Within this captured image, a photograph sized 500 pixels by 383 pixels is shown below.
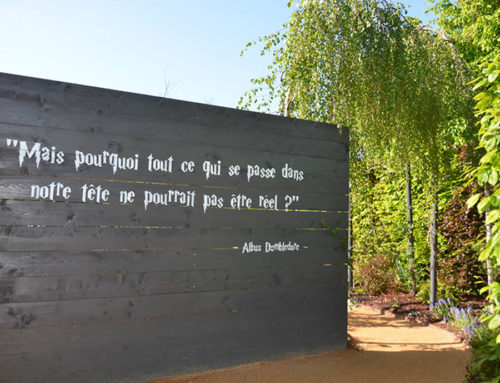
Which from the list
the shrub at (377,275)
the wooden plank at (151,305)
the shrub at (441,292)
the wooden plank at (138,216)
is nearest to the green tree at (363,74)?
the wooden plank at (138,216)

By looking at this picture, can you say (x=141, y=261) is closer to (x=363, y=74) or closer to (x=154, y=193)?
(x=154, y=193)

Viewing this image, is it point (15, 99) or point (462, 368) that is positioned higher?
point (15, 99)

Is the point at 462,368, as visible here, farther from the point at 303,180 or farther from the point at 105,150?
the point at 105,150

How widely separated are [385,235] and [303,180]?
4668 millimetres

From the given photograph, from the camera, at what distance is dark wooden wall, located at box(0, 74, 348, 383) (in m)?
3.30

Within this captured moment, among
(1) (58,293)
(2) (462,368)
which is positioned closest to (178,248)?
(1) (58,293)

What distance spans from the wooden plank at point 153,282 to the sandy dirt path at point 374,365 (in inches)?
30.5

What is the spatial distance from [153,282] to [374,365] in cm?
238

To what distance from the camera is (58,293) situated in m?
3.36

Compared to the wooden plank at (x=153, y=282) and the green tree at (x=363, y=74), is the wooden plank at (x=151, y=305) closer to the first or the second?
the wooden plank at (x=153, y=282)

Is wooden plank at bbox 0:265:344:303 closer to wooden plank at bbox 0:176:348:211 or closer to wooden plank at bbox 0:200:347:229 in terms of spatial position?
wooden plank at bbox 0:200:347:229

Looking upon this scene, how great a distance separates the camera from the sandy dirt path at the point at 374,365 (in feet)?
12.6

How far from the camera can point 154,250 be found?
3711mm

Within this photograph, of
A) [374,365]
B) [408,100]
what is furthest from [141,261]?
[408,100]
